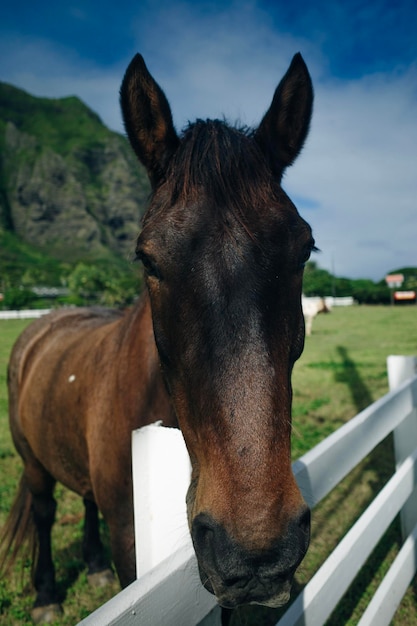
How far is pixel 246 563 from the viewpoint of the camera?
932 mm

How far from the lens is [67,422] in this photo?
109 inches

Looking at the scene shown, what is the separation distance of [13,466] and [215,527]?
18.2 ft

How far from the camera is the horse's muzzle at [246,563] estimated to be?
934 mm

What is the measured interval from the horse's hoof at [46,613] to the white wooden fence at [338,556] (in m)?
2.16

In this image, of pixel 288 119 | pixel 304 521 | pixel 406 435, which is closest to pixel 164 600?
pixel 304 521

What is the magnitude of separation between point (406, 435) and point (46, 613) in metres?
2.94

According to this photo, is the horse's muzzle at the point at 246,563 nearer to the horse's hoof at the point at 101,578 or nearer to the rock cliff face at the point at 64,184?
the horse's hoof at the point at 101,578

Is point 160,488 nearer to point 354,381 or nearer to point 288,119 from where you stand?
point 288,119

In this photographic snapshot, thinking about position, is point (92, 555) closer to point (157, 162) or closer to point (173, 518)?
point (173, 518)

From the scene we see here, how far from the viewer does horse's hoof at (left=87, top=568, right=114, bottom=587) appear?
11.0 ft

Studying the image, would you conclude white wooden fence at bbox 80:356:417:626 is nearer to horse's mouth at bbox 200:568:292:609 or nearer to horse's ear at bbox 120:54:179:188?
horse's mouth at bbox 200:568:292:609

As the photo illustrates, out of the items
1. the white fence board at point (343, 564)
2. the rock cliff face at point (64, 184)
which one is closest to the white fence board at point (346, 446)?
the white fence board at point (343, 564)

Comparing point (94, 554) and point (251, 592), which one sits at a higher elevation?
point (251, 592)

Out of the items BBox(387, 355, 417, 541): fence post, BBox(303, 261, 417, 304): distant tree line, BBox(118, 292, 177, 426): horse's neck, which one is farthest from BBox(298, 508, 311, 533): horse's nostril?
BBox(303, 261, 417, 304): distant tree line
